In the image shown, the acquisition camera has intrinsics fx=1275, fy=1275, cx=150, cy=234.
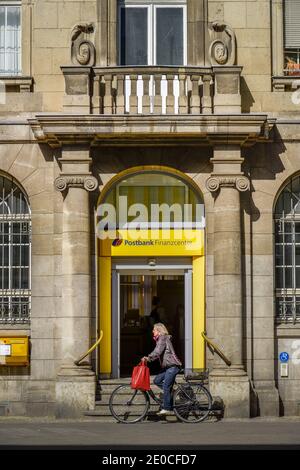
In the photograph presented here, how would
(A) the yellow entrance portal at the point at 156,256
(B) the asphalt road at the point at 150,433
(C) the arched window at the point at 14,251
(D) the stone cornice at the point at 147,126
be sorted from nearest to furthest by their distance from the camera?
(B) the asphalt road at the point at 150,433 → (D) the stone cornice at the point at 147,126 → (A) the yellow entrance portal at the point at 156,256 → (C) the arched window at the point at 14,251

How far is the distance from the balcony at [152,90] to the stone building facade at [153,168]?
0.08 feet

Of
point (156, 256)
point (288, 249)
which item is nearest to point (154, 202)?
point (156, 256)

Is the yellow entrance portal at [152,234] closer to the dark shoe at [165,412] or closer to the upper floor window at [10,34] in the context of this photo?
the dark shoe at [165,412]

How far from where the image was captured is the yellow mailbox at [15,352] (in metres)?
22.4

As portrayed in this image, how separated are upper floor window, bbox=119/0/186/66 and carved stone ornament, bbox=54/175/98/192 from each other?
7.77 feet

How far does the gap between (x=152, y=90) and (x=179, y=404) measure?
5.54 meters

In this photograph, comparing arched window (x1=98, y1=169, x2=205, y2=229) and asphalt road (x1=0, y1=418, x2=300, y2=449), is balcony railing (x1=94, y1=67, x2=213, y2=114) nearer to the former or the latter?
arched window (x1=98, y1=169, x2=205, y2=229)

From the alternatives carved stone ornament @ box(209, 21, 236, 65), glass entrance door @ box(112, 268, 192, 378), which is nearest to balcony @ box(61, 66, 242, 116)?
carved stone ornament @ box(209, 21, 236, 65)

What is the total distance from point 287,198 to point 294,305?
1.95m

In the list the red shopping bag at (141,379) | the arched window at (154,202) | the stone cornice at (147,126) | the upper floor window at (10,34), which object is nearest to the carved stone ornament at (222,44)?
the stone cornice at (147,126)

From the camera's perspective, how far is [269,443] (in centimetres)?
1806

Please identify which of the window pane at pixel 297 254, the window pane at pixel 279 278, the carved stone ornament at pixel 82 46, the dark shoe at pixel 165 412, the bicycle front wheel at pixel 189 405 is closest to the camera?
the dark shoe at pixel 165 412

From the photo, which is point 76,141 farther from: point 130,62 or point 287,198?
point 287,198
